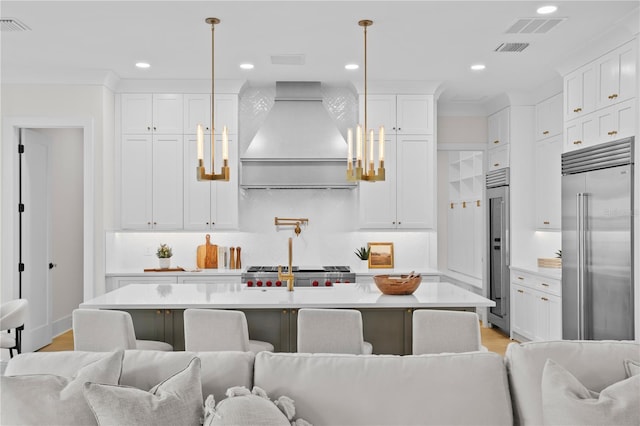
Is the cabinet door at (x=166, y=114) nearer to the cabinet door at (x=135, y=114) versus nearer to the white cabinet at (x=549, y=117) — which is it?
the cabinet door at (x=135, y=114)

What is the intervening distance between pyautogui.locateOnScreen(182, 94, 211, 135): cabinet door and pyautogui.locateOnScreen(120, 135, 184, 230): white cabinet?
0.17 metres

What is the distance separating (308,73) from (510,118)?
2475 millimetres

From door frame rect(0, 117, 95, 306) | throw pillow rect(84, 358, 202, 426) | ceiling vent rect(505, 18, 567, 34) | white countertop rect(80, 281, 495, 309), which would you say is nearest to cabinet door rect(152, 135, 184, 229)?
door frame rect(0, 117, 95, 306)

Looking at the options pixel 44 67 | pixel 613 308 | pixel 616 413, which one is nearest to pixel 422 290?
pixel 613 308

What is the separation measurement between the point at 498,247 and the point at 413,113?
2039 millimetres

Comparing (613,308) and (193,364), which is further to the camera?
(613,308)

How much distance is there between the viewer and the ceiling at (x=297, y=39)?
398 centimetres

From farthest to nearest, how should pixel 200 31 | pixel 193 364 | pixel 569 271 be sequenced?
pixel 569 271 → pixel 200 31 → pixel 193 364

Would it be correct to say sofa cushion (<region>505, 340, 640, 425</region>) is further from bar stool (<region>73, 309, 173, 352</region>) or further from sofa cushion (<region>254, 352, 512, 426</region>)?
bar stool (<region>73, 309, 173, 352</region>)

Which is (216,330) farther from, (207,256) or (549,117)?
(549,117)

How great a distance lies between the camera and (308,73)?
578 cm

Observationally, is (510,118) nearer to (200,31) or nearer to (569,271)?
(569,271)

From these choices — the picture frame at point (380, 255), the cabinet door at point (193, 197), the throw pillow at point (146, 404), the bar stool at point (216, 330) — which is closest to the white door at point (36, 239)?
the cabinet door at point (193, 197)

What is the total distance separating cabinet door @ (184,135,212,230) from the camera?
6.11 m
